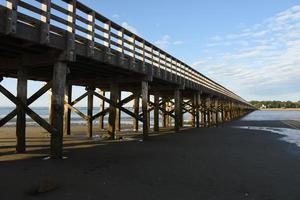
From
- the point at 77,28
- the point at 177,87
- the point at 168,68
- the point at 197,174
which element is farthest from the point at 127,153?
the point at 177,87

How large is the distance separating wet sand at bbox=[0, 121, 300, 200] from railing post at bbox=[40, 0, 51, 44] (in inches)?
121

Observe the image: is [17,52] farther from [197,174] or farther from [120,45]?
[197,174]

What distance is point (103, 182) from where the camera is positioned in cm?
646

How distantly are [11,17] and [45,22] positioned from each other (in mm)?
1100

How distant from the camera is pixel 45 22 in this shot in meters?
8.21

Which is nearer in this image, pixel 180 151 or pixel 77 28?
pixel 77 28

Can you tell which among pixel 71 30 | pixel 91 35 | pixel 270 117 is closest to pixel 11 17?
pixel 71 30

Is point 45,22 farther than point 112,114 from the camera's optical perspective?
No

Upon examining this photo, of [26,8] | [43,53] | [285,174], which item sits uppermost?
[26,8]

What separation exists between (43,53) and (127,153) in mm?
3932

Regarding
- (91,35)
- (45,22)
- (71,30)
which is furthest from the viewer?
(91,35)

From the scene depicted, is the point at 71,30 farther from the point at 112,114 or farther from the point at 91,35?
the point at 112,114

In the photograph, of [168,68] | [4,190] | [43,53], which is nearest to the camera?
[4,190]

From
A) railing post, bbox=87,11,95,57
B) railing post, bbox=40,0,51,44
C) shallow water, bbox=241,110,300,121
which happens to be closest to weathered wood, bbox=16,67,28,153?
railing post, bbox=40,0,51,44
